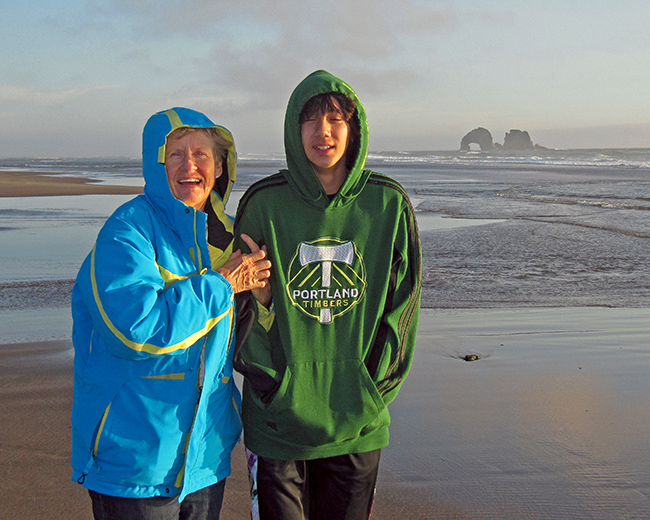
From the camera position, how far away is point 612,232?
496 inches

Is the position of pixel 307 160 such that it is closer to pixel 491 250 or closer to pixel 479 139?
pixel 491 250

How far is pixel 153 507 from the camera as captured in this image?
6.21 ft

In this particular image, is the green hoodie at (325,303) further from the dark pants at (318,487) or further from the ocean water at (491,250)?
the ocean water at (491,250)

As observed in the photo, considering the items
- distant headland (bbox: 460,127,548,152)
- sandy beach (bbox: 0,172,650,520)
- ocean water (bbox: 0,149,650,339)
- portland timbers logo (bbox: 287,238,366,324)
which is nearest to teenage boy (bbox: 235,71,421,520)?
portland timbers logo (bbox: 287,238,366,324)

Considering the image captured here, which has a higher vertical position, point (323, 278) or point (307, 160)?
point (307, 160)

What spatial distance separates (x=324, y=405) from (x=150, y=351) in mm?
670

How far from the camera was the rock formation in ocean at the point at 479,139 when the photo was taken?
415 feet

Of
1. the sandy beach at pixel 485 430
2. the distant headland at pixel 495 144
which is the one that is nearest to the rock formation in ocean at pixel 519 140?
the distant headland at pixel 495 144

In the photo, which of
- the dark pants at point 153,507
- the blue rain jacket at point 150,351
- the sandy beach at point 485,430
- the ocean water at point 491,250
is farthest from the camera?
the ocean water at point 491,250

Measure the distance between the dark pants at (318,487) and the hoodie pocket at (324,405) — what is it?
11 cm

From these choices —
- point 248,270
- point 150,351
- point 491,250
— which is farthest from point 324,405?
point 491,250

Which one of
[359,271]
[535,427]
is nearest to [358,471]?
[359,271]

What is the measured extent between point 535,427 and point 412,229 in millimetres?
2239

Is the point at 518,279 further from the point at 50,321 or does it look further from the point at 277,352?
the point at 277,352
